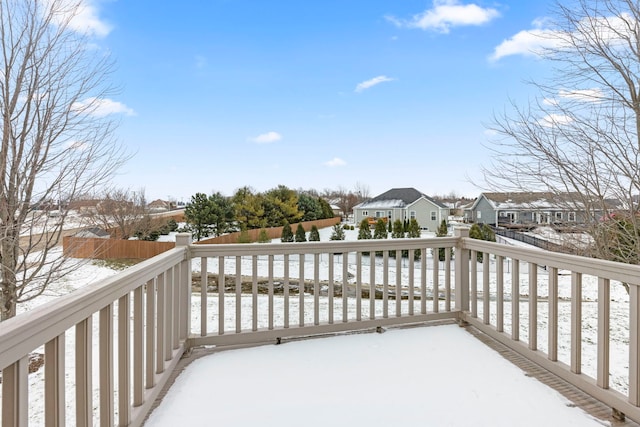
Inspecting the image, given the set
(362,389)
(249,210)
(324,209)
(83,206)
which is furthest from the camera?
(324,209)

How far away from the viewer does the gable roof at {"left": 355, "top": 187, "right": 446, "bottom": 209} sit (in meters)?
24.5

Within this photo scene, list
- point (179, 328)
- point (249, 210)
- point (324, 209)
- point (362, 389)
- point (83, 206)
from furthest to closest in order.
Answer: point (324, 209)
point (249, 210)
point (83, 206)
point (179, 328)
point (362, 389)

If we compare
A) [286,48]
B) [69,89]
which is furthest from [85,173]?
[286,48]

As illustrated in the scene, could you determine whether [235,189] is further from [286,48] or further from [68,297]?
[68,297]

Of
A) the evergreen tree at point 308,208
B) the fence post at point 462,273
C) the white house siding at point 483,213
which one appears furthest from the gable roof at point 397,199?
the fence post at point 462,273

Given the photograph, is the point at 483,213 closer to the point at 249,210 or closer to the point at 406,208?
the point at 406,208

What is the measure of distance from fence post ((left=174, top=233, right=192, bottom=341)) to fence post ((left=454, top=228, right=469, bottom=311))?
87.1 inches

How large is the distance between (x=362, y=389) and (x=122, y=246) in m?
10.6

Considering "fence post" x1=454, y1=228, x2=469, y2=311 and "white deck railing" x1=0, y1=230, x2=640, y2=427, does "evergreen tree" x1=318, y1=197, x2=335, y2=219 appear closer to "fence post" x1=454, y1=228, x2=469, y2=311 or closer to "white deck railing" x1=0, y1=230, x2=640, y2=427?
"white deck railing" x1=0, y1=230, x2=640, y2=427

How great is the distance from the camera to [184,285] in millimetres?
2414

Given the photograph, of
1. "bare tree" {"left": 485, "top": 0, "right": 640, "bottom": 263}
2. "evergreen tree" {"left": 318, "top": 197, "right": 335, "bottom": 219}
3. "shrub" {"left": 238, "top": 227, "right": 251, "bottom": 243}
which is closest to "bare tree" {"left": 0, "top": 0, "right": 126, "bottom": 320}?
"bare tree" {"left": 485, "top": 0, "right": 640, "bottom": 263}

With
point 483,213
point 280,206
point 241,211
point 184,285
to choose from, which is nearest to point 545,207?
point 184,285

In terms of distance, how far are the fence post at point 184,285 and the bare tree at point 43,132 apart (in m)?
2.21

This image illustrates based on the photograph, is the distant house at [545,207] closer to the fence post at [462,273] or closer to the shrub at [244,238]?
the fence post at [462,273]
